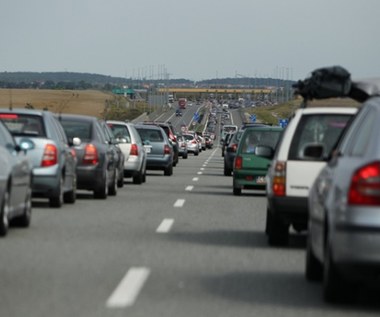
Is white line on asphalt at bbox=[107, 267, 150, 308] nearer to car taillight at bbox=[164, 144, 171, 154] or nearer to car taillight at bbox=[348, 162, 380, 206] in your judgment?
car taillight at bbox=[348, 162, 380, 206]

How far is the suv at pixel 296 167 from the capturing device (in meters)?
15.3

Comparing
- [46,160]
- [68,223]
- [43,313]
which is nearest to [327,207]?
[43,313]

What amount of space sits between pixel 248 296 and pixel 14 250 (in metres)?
4.02

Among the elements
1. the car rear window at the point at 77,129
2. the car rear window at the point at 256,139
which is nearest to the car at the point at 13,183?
the car rear window at the point at 77,129

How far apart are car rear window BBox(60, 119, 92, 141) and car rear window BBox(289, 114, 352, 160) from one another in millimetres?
9234

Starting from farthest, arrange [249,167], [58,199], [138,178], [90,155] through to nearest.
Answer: [138,178]
[249,167]
[90,155]
[58,199]

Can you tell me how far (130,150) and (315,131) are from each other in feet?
51.7

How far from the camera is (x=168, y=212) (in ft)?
69.4

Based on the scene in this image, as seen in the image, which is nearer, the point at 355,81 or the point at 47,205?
the point at 355,81

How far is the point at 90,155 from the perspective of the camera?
78.1 feet

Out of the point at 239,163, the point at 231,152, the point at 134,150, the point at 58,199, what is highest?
the point at 58,199

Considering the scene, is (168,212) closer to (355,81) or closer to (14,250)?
(355,81)

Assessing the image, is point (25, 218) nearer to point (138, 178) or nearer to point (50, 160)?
point (50, 160)

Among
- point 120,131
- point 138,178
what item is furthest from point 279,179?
point 120,131
